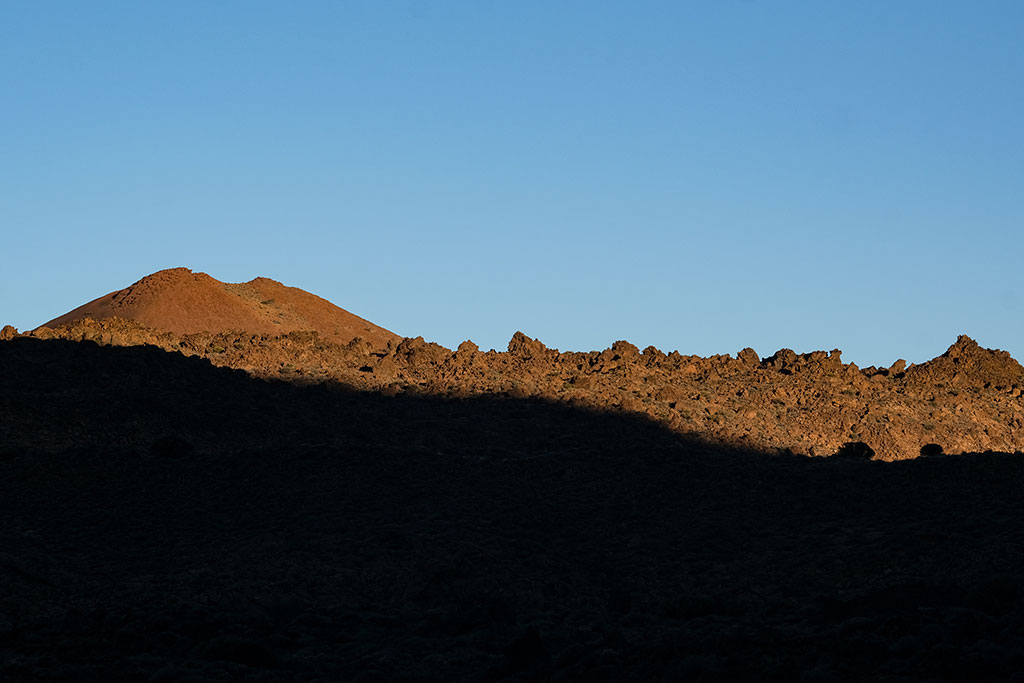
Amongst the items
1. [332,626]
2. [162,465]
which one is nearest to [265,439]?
[162,465]

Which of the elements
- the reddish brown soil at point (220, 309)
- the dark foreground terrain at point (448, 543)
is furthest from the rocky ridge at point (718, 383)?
the reddish brown soil at point (220, 309)

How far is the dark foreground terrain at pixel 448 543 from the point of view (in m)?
19.3

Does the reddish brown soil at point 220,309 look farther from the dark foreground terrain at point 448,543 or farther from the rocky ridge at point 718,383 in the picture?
the dark foreground terrain at point 448,543

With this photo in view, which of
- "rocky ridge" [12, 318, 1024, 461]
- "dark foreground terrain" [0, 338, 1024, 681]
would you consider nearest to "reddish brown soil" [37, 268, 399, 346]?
"rocky ridge" [12, 318, 1024, 461]

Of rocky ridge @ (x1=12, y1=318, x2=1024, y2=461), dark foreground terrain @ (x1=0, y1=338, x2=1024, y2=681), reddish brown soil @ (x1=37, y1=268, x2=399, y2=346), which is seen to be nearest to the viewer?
dark foreground terrain @ (x1=0, y1=338, x2=1024, y2=681)

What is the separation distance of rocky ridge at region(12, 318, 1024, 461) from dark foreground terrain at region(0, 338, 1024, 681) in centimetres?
281

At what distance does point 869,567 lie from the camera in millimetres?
26938

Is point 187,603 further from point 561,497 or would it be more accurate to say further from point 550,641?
point 561,497

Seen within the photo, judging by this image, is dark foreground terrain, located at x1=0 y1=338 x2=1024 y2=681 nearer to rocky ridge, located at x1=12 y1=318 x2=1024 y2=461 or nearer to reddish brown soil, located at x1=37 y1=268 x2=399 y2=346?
rocky ridge, located at x1=12 y1=318 x2=1024 y2=461

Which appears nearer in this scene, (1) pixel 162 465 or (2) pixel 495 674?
(2) pixel 495 674

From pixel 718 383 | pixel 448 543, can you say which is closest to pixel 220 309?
pixel 718 383

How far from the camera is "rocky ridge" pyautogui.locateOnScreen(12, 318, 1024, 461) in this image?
46219 mm

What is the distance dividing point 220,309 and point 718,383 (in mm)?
36386

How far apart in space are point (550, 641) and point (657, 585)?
23.9ft
